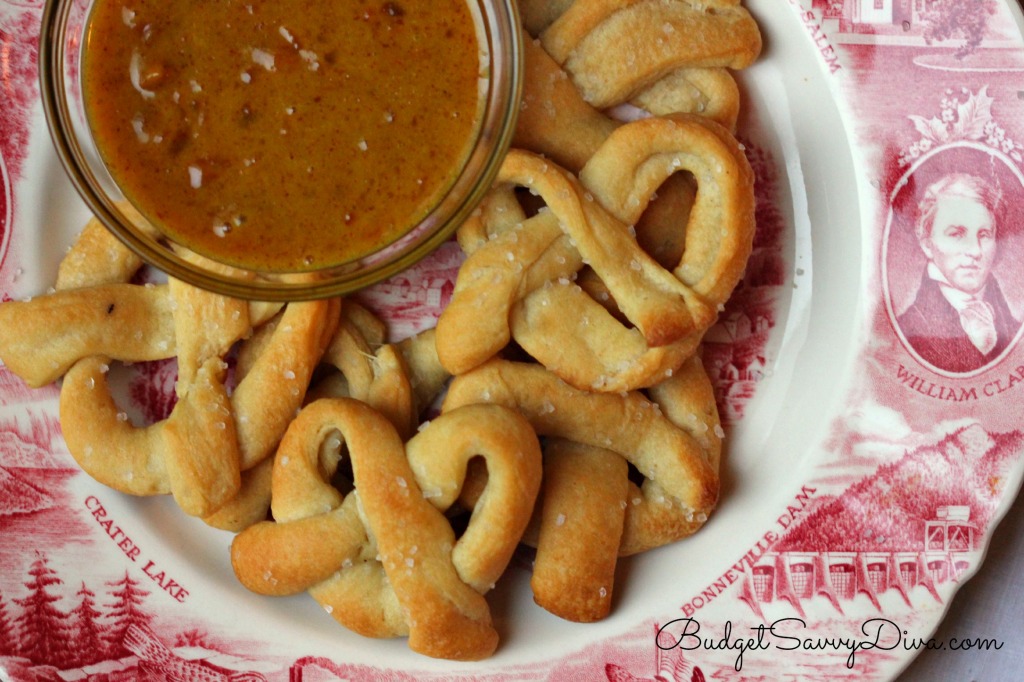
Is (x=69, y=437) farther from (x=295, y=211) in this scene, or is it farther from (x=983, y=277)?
(x=983, y=277)

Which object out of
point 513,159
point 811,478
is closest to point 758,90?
point 513,159

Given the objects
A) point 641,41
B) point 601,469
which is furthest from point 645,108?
point 601,469

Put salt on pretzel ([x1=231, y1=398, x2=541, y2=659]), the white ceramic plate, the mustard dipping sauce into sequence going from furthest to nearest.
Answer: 1. the white ceramic plate
2. salt on pretzel ([x1=231, y1=398, x2=541, y2=659])
3. the mustard dipping sauce

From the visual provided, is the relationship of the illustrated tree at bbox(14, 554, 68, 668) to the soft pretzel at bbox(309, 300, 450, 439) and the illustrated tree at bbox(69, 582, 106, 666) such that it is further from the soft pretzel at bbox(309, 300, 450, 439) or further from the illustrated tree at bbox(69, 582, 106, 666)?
the soft pretzel at bbox(309, 300, 450, 439)

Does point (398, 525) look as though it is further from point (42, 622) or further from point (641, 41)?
point (641, 41)

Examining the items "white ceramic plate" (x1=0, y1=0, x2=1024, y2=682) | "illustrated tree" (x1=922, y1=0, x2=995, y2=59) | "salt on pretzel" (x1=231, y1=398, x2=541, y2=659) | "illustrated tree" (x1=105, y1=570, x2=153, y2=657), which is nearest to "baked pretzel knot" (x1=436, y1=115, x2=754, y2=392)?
"salt on pretzel" (x1=231, y1=398, x2=541, y2=659)

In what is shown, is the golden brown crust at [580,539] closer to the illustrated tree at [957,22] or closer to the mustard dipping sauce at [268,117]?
the mustard dipping sauce at [268,117]

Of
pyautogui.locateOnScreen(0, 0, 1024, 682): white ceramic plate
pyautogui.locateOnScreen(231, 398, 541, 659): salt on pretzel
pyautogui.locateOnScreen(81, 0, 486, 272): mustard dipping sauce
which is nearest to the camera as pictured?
pyautogui.locateOnScreen(81, 0, 486, 272): mustard dipping sauce
